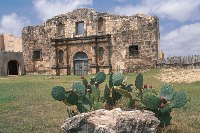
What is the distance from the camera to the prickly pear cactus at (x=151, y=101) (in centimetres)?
579

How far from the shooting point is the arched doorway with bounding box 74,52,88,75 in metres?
31.1

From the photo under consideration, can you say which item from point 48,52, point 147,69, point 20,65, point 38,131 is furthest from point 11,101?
point 20,65

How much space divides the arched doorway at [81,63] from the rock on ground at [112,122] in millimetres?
25636

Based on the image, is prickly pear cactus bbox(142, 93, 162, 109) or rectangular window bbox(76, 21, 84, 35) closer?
prickly pear cactus bbox(142, 93, 162, 109)

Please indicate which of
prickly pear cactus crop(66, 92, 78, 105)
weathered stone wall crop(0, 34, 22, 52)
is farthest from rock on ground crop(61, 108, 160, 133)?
weathered stone wall crop(0, 34, 22, 52)

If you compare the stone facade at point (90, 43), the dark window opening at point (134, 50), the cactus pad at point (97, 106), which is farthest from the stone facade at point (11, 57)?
the cactus pad at point (97, 106)

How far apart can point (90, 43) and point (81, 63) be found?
235cm

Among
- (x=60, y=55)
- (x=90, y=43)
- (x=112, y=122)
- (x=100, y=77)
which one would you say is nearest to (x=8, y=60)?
(x=60, y=55)

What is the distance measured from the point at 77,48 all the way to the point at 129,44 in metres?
5.45

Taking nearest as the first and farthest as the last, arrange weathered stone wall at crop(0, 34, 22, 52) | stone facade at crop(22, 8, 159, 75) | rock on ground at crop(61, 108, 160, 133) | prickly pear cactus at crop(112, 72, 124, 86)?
rock on ground at crop(61, 108, 160, 133)
prickly pear cactus at crop(112, 72, 124, 86)
stone facade at crop(22, 8, 159, 75)
weathered stone wall at crop(0, 34, 22, 52)

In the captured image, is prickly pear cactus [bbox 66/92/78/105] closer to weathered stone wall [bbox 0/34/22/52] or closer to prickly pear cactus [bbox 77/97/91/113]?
prickly pear cactus [bbox 77/97/91/113]

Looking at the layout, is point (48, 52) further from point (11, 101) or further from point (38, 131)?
point (38, 131)

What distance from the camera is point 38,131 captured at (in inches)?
269

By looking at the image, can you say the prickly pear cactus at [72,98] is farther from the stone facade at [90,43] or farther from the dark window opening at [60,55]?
the dark window opening at [60,55]
